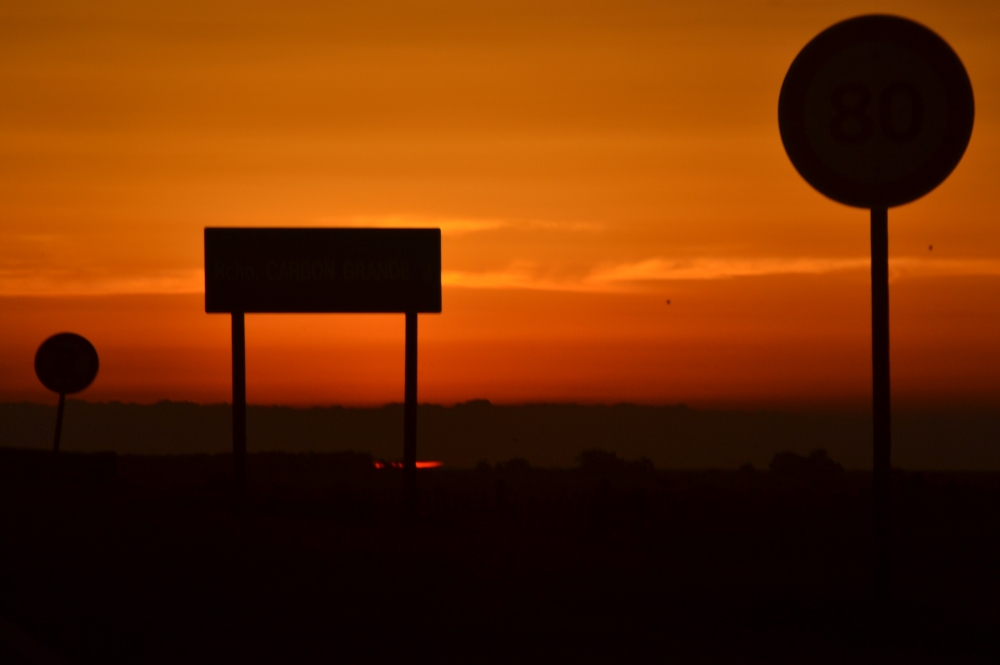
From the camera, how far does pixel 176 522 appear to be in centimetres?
1694

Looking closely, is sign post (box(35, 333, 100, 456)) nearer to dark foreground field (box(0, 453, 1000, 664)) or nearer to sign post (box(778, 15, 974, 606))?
dark foreground field (box(0, 453, 1000, 664))

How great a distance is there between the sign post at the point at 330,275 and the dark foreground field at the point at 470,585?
346 centimetres

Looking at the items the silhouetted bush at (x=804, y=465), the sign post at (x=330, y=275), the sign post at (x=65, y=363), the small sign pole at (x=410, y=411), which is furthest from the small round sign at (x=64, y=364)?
the silhouetted bush at (x=804, y=465)

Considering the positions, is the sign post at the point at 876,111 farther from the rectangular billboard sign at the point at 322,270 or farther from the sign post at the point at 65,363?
the sign post at the point at 65,363

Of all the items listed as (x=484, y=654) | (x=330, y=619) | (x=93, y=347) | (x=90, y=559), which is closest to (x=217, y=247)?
(x=93, y=347)

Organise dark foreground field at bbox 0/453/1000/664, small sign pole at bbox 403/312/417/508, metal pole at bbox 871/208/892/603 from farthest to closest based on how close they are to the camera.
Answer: small sign pole at bbox 403/312/417/508 < dark foreground field at bbox 0/453/1000/664 < metal pole at bbox 871/208/892/603

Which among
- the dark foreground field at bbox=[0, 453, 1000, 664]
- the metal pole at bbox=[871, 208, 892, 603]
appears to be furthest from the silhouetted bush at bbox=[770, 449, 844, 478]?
the metal pole at bbox=[871, 208, 892, 603]

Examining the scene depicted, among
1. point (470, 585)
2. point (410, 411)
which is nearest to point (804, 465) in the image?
point (410, 411)

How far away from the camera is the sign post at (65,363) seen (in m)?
21.8

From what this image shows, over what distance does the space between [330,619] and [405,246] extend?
40.1ft

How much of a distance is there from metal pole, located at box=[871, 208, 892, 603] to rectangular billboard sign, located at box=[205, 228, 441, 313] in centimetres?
1336

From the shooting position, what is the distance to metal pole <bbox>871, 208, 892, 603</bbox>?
25.8 feet

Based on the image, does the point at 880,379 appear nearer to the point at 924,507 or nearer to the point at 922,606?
the point at 922,606

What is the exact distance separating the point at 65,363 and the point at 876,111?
17682 millimetres
